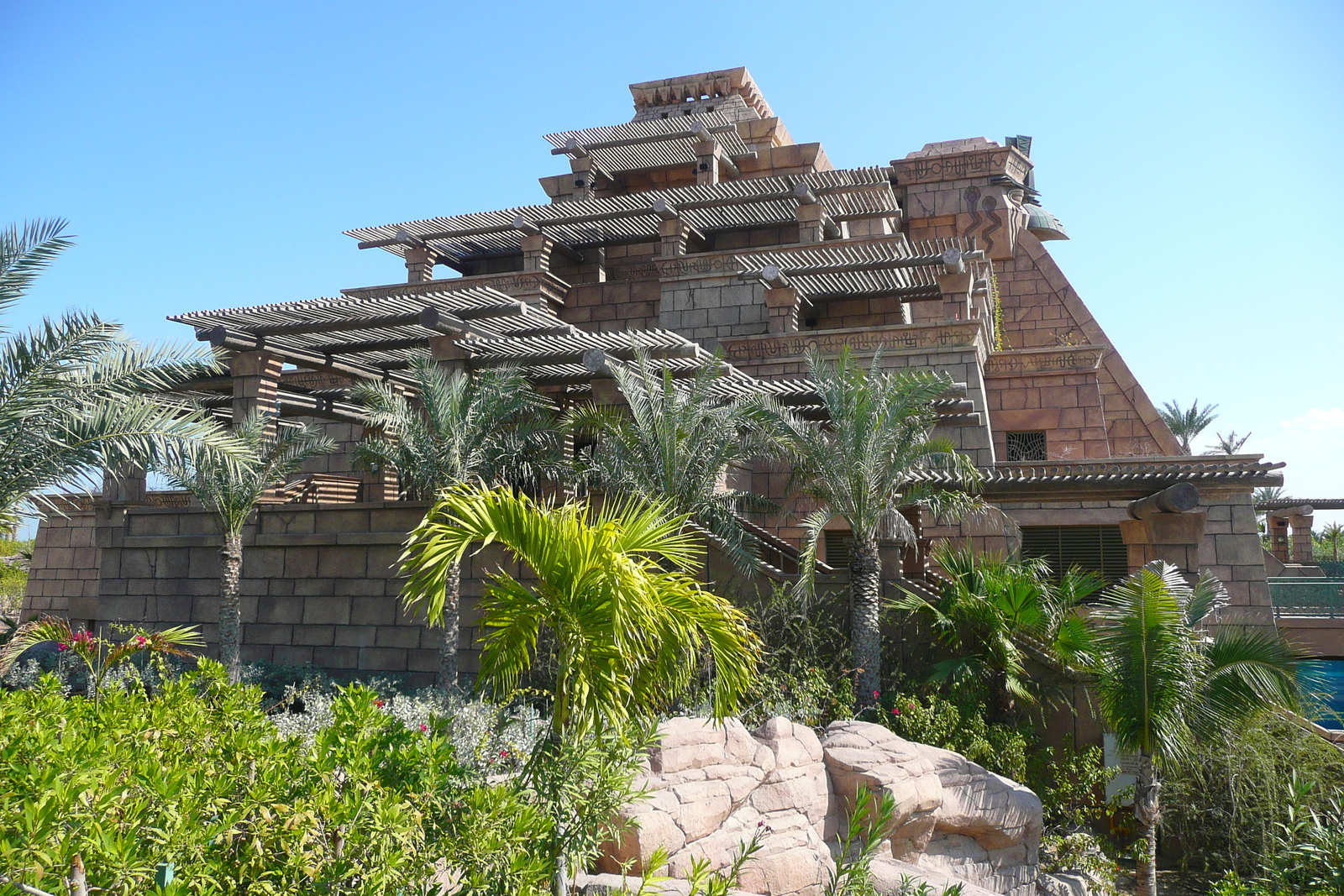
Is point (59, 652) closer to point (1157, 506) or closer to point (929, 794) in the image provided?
point (929, 794)

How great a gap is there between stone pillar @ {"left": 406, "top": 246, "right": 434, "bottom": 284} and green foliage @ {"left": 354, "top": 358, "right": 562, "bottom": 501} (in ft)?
42.2

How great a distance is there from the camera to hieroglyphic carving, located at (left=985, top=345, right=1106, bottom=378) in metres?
20.9

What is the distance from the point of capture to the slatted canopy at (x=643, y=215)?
879 inches

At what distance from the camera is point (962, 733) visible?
10430 mm

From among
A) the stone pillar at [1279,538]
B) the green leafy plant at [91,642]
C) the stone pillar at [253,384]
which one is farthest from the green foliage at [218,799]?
the stone pillar at [1279,538]

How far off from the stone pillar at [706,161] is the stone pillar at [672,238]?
341 cm

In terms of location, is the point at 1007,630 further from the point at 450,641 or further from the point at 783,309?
the point at 783,309

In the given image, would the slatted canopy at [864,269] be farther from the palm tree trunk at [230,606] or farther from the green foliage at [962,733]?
the palm tree trunk at [230,606]

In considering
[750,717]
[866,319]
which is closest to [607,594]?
[750,717]

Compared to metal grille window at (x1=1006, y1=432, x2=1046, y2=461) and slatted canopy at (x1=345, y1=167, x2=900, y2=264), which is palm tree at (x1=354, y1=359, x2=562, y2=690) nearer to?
slatted canopy at (x1=345, y1=167, x2=900, y2=264)

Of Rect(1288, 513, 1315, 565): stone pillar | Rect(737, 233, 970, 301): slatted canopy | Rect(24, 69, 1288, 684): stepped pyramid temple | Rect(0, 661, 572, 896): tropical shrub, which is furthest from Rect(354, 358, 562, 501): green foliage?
Rect(1288, 513, 1315, 565): stone pillar

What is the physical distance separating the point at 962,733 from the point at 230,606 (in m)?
9.34

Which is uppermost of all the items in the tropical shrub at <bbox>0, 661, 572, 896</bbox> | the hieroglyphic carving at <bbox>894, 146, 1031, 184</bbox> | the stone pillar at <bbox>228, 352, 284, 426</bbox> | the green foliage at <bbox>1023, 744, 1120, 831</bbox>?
the hieroglyphic carving at <bbox>894, 146, 1031, 184</bbox>

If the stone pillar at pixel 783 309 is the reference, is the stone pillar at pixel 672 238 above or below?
above
